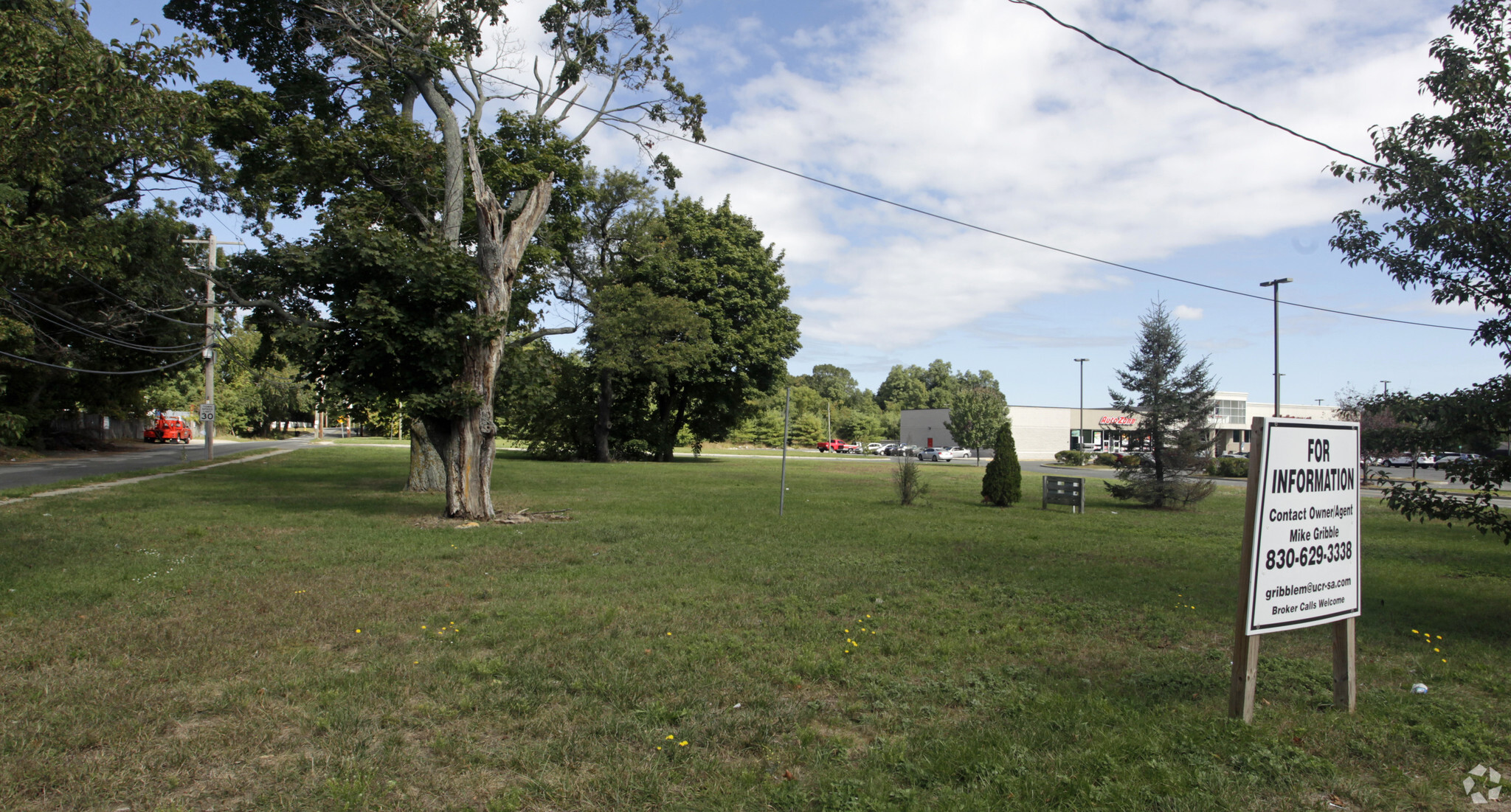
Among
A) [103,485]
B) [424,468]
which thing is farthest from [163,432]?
[424,468]

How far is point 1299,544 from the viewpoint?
185 inches

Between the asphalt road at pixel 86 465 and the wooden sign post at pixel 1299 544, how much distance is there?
23.2m

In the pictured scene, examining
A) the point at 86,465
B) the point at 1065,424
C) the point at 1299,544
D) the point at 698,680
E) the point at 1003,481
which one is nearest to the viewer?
the point at 1299,544

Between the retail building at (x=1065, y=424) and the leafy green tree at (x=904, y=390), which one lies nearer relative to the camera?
the retail building at (x=1065, y=424)

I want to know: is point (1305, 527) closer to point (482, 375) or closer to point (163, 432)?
point (482, 375)

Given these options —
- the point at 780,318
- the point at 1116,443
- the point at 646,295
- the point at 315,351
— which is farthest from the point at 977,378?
the point at 315,351

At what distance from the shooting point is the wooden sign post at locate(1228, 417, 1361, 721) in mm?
4445

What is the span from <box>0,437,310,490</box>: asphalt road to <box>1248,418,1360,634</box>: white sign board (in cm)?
2329

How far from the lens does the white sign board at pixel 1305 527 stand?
14.8 feet

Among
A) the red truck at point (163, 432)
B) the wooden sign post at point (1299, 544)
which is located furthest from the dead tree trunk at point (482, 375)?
the red truck at point (163, 432)

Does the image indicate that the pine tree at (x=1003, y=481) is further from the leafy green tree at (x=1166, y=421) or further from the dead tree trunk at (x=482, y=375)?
the dead tree trunk at (x=482, y=375)

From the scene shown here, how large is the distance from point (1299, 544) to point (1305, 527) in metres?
0.11

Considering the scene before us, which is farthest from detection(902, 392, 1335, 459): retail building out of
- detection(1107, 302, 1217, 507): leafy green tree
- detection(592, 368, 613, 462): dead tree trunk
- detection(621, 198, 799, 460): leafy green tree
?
detection(1107, 302, 1217, 507): leafy green tree

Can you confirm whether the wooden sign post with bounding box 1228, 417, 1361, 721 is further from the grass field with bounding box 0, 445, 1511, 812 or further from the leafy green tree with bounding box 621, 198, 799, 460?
the leafy green tree with bounding box 621, 198, 799, 460
